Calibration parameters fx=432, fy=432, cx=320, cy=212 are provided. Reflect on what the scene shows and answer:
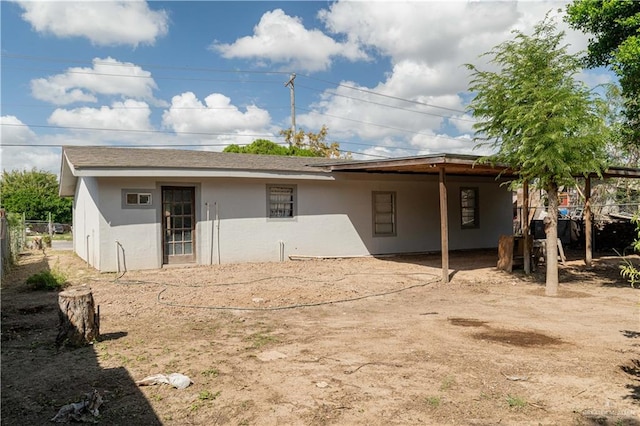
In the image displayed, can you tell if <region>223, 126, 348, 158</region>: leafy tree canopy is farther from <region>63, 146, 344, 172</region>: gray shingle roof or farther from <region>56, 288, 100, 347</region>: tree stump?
<region>56, 288, 100, 347</region>: tree stump

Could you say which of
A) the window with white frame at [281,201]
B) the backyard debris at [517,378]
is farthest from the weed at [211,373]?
the window with white frame at [281,201]

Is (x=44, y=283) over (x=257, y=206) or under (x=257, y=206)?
under

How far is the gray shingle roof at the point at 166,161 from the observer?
10.6m

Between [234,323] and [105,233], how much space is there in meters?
6.30

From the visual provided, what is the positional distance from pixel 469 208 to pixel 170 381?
49.8 ft

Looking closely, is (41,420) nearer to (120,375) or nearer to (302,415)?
(120,375)

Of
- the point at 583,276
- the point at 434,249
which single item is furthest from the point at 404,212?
the point at 583,276

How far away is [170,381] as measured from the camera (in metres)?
3.97

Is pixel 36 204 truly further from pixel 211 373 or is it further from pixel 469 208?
pixel 211 373

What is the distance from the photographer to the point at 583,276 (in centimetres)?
1094

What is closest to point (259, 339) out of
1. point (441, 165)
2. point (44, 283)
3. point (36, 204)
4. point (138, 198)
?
point (44, 283)

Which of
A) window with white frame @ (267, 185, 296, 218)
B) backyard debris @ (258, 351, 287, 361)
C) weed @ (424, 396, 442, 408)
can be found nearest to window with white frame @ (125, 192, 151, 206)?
window with white frame @ (267, 185, 296, 218)

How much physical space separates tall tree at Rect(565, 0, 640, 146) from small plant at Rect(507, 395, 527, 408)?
6303 mm

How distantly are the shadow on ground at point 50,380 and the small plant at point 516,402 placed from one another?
2.81m
